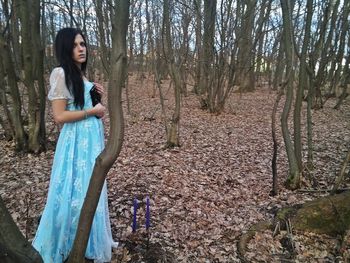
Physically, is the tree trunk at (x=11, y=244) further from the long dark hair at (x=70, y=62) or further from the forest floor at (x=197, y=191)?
the forest floor at (x=197, y=191)

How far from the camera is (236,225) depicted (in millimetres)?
3404

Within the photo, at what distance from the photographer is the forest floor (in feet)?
9.52

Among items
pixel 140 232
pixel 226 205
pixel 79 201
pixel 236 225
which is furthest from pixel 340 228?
pixel 79 201


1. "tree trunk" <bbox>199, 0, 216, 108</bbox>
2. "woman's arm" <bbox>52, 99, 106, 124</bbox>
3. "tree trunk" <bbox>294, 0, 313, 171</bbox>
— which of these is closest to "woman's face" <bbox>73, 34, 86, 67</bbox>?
"woman's arm" <bbox>52, 99, 106, 124</bbox>

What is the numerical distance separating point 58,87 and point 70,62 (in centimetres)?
21

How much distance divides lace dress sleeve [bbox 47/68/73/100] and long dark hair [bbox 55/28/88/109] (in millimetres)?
29

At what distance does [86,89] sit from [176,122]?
12.8 feet

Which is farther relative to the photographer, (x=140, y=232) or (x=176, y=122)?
(x=176, y=122)

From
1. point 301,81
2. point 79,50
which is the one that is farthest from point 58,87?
point 301,81

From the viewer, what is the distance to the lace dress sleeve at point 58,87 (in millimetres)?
2213

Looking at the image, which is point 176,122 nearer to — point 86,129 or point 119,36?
point 86,129

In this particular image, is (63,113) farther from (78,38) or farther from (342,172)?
(342,172)

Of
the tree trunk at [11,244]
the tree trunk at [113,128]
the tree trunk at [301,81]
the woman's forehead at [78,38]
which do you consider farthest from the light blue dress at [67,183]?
the tree trunk at [301,81]

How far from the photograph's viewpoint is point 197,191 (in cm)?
421
